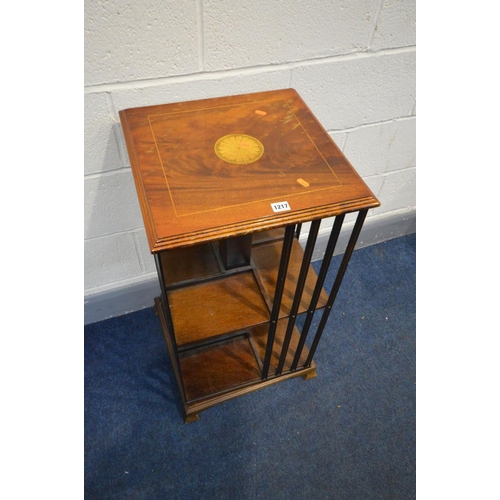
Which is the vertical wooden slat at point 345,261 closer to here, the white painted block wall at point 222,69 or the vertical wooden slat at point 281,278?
the vertical wooden slat at point 281,278

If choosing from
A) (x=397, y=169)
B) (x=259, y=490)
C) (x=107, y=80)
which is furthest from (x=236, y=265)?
(x=397, y=169)

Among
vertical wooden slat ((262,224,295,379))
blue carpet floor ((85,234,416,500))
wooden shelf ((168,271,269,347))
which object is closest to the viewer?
vertical wooden slat ((262,224,295,379))

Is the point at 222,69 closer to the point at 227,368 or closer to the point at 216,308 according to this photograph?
the point at 216,308

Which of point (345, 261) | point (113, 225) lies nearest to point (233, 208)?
point (345, 261)

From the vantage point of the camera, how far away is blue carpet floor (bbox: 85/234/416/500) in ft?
4.05

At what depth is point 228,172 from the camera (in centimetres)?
86

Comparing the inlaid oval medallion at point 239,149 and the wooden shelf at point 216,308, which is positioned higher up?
the inlaid oval medallion at point 239,149

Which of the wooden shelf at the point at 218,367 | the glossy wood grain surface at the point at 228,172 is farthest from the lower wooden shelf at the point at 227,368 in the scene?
the glossy wood grain surface at the point at 228,172

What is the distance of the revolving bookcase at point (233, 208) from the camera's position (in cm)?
79

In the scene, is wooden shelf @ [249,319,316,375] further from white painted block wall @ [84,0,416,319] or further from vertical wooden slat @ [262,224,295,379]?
white painted block wall @ [84,0,416,319]

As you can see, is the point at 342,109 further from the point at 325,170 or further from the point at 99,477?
the point at 99,477

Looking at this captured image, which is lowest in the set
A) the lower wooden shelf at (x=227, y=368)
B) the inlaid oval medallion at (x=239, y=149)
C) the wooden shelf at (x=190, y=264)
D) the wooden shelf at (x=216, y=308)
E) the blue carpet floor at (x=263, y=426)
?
the blue carpet floor at (x=263, y=426)

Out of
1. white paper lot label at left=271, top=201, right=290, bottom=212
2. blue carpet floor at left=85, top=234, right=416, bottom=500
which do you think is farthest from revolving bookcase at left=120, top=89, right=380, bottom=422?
blue carpet floor at left=85, top=234, right=416, bottom=500

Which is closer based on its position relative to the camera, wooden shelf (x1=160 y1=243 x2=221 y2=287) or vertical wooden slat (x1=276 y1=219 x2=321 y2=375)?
vertical wooden slat (x1=276 y1=219 x2=321 y2=375)
